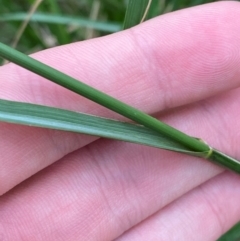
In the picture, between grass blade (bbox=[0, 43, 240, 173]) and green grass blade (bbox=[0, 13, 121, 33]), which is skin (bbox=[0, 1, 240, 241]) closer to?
grass blade (bbox=[0, 43, 240, 173])

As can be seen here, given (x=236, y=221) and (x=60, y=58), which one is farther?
(x=236, y=221)

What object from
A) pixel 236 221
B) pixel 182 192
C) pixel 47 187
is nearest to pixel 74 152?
pixel 47 187

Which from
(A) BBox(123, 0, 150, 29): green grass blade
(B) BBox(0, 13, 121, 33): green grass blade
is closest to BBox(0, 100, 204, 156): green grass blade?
(A) BBox(123, 0, 150, 29): green grass blade

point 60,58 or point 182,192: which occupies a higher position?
point 60,58

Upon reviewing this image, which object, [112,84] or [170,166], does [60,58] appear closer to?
[112,84]

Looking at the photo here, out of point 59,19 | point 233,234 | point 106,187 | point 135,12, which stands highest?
point 59,19

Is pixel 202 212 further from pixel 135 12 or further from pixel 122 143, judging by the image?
pixel 135 12

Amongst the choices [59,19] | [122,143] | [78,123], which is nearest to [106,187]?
[122,143]
